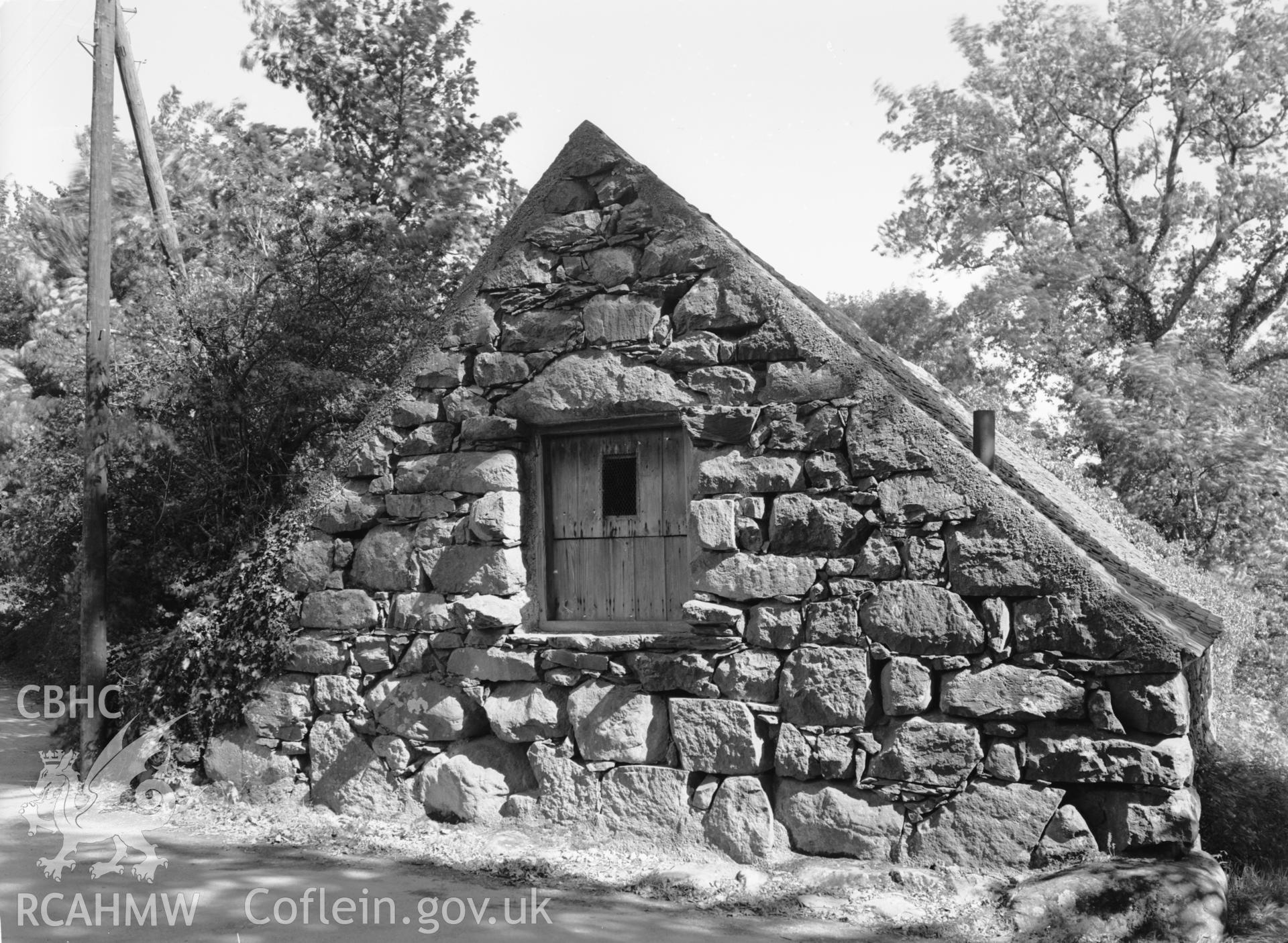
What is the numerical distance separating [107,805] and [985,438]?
6.15m

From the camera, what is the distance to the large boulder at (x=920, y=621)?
5.28 metres

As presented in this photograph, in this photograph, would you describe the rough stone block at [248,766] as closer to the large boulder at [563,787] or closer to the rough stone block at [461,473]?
the large boulder at [563,787]

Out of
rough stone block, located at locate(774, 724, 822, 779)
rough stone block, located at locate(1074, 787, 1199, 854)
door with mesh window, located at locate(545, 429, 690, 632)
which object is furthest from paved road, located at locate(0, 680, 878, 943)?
door with mesh window, located at locate(545, 429, 690, 632)

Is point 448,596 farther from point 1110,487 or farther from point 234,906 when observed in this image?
point 1110,487

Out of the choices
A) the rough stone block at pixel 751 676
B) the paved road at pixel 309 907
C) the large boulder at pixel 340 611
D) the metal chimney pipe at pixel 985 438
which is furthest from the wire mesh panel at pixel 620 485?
the paved road at pixel 309 907

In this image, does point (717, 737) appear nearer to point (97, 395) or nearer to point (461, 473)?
point (461, 473)

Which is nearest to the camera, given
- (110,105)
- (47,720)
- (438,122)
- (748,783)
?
(748,783)

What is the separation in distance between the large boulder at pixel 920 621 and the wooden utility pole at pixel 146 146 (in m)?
6.53

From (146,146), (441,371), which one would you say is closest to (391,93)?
(146,146)

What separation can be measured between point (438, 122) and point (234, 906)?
13825 millimetres

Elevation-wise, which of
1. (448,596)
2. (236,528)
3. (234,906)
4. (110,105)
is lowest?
(234,906)

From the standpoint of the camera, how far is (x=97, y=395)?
26.6ft

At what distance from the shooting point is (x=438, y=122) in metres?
16.7

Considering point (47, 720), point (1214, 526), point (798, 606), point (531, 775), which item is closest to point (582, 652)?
point (531, 775)
